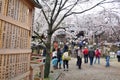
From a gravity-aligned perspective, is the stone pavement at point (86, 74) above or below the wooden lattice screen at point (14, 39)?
below

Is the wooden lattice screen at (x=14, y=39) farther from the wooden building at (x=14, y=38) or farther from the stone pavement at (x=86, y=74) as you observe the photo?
the stone pavement at (x=86, y=74)

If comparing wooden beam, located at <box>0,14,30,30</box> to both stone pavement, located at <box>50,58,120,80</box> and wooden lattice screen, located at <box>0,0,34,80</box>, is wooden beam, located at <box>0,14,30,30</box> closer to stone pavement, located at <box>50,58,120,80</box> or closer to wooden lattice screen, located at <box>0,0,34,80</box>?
wooden lattice screen, located at <box>0,0,34,80</box>

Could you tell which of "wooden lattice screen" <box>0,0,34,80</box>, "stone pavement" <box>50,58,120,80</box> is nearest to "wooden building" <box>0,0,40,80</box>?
"wooden lattice screen" <box>0,0,34,80</box>

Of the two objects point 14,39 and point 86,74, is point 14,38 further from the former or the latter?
point 86,74

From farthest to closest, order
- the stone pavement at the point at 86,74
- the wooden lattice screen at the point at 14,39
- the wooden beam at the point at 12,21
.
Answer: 1. the stone pavement at the point at 86,74
2. the wooden lattice screen at the point at 14,39
3. the wooden beam at the point at 12,21

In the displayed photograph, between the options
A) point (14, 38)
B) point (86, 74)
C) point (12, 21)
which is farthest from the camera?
point (86, 74)

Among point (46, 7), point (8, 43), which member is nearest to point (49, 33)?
point (46, 7)

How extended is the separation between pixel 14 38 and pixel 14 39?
2 cm

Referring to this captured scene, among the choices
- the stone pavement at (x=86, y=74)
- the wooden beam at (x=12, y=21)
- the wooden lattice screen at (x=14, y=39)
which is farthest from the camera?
the stone pavement at (x=86, y=74)

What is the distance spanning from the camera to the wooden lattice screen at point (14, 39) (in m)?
5.00

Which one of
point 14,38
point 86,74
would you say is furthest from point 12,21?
point 86,74

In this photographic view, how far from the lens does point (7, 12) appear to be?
5180 millimetres

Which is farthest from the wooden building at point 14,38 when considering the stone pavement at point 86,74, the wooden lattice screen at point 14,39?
the stone pavement at point 86,74

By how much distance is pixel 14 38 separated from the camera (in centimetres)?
568
